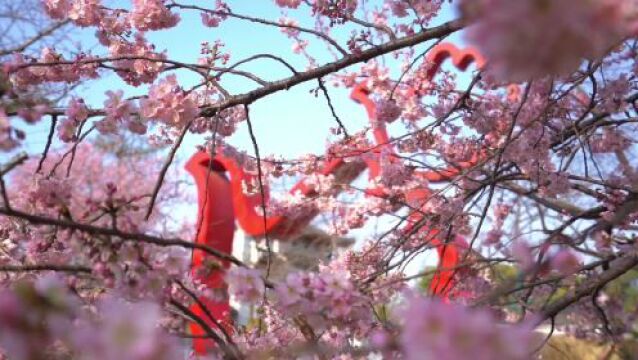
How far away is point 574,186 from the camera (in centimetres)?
275

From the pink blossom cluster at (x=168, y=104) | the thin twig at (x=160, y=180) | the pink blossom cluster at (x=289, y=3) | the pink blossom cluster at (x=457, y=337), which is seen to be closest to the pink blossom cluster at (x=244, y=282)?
the thin twig at (x=160, y=180)

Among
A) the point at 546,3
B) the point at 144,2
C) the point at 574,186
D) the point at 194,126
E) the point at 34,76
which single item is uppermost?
the point at 144,2

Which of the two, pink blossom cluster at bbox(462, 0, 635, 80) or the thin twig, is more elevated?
the thin twig

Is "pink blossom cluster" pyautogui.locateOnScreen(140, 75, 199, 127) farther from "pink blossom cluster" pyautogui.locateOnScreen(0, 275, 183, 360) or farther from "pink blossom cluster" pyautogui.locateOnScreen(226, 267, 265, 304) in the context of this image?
"pink blossom cluster" pyautogui.locateOnScreen(0, 275, 183, 360)

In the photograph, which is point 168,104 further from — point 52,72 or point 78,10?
point 78,10

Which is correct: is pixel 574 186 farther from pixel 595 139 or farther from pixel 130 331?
pixel 130 331

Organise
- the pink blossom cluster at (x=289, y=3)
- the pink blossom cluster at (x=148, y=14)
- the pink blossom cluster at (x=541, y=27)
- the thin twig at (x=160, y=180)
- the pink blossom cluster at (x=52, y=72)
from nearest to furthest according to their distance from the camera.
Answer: the pink blossom cluster at (x=541, y=27)
the thin twig at (x=160, y=180)
the pink blossom cluster at (x=52, y=72)
the pink blossom cluster at (x=148, y=14)
the pink blossom cluster at (x=289, y=3)

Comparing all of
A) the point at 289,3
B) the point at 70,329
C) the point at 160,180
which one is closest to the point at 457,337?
the point at 70,329

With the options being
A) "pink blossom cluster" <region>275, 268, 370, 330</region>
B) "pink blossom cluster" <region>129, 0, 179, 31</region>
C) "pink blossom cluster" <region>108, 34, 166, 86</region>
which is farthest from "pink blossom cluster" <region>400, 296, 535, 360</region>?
"pink blossom cluster" <region>129, 0, 179, 31</region>

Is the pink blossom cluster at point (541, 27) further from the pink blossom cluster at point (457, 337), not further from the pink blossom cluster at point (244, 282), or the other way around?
the pink blossom cluster at point (244, 282)

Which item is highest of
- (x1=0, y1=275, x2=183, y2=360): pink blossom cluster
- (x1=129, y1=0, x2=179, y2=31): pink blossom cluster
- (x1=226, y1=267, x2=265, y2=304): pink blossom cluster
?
(x1=129, y1=0, x2=179, y2=31): pink blossom cluster

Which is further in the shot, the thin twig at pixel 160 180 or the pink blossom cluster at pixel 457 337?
the thin twig at pixel 160 180

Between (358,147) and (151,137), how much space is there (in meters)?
1.37

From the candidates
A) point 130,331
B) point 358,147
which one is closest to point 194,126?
point 358,147
